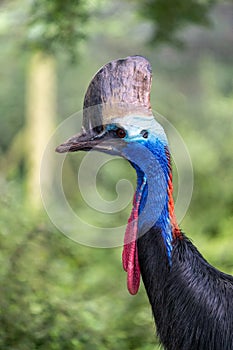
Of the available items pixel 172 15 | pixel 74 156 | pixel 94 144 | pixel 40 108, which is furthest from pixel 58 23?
pixel 74 156

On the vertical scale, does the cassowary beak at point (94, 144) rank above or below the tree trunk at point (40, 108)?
below

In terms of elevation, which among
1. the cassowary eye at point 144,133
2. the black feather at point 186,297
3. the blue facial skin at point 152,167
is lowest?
the black feather at point 186,297

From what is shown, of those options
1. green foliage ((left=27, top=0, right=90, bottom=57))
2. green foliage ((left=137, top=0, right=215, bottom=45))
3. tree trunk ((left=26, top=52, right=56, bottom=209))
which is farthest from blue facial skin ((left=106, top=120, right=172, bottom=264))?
tree trunk ((left=26, top=52, right=56, bottom=209))

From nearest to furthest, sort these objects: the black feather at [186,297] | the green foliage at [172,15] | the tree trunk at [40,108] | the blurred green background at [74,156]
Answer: the black feather at [186,297]
the blurred green background at [74,156]
the green foliage at [172,15]
the tree trunk at [40,108]

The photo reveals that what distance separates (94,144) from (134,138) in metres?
0.14

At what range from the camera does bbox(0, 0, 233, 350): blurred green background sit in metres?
4.55

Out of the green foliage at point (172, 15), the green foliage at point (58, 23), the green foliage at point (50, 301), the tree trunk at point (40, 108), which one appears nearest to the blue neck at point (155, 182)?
the green foliage at point (50, 301)

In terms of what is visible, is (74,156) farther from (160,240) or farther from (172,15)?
(160,240)

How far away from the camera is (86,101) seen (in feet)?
10.9

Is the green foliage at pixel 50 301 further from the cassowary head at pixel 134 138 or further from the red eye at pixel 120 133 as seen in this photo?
the red eye at pixel 120 133

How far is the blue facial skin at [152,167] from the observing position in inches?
125

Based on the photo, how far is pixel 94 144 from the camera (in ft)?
10.5

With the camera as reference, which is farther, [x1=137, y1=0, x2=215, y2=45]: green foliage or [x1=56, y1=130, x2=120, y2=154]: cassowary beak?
[x1=137, y1=0, x2=215, y2=45]: green foliage

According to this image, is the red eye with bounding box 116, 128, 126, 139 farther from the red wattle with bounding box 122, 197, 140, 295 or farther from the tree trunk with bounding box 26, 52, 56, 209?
the tree trunk with bounding box 26, 52, 56, 209
